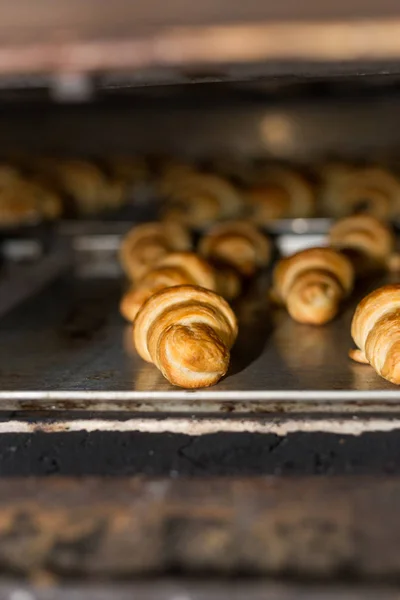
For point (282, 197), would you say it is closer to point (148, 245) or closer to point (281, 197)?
point (281, 197)

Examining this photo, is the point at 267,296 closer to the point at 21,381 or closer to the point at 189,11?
the point at 21,381

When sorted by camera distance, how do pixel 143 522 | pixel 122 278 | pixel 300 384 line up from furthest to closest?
pixel 122 278 → pixel 300 384 → pixel 143 522

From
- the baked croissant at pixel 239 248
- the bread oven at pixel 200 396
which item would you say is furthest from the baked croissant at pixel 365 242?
the baked croissant at pixel 239 248

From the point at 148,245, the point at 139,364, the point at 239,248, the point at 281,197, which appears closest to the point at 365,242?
the point at 239,248

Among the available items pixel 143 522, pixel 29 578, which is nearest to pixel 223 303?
pixel 143 522

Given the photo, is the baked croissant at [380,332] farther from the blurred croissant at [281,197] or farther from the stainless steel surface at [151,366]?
the blurred croissant at [281,197]

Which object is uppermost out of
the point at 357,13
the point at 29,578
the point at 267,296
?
the point at 267,296

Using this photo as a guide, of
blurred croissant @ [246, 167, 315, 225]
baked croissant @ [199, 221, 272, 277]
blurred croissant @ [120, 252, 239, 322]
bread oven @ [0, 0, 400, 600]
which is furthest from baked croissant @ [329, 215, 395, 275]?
blurred croissant @ [246, 167, 315, 225]
